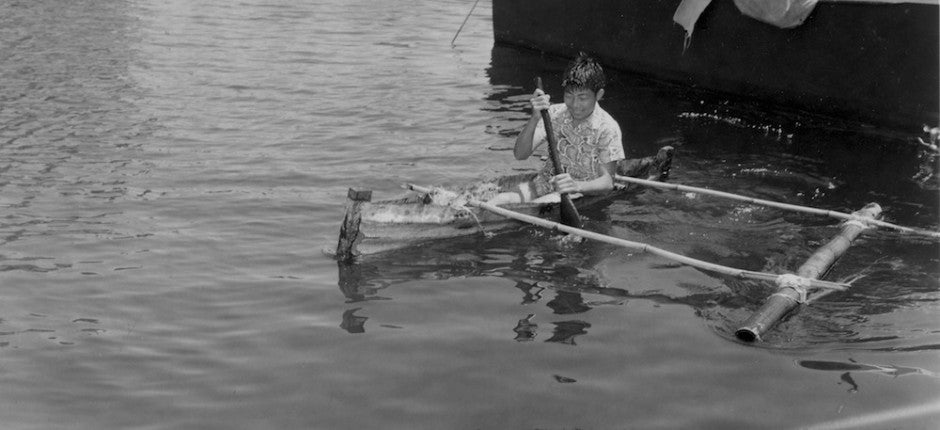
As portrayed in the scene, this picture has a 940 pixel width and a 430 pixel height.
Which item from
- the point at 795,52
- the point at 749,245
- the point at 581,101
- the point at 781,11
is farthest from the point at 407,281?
the point at 795,52

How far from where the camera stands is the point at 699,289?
8172 mm

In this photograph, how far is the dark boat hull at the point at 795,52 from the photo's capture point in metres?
12.5

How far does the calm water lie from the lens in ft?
21.0

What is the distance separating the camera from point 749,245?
9.22 meters

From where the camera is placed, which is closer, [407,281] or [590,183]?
[407,281]

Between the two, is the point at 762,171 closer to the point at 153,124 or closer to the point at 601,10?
the point at 601,10

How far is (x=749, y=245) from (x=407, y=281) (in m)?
Result: 3.03

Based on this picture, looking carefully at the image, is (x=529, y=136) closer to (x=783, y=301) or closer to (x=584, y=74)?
(x=584, y=74)

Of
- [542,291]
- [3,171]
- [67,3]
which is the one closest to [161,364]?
[542,291]

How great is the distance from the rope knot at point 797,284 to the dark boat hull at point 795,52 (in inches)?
244

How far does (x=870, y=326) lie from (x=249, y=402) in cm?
416

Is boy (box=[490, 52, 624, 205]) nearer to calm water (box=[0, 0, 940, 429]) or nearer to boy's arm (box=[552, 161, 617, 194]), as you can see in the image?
boy's arm (box=[552, 161, 617, 194])

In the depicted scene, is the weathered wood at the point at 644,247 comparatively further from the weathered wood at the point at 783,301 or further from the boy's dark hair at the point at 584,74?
the boy's dark hair at the point at 584,74

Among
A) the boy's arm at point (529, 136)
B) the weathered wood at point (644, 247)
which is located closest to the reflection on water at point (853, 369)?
the weathered wood at point (644, 247)
